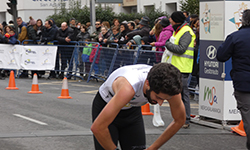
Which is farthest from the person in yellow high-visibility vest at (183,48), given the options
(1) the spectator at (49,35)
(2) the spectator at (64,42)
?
(1) the spectator at (49,35)

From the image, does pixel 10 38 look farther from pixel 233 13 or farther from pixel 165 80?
pixel 165 80

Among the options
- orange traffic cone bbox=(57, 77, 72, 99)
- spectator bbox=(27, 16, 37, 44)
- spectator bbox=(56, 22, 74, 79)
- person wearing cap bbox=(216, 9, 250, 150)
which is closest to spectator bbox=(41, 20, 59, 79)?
spectator bbox=(56, 22, 74, 79)

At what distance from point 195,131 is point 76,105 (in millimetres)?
3550

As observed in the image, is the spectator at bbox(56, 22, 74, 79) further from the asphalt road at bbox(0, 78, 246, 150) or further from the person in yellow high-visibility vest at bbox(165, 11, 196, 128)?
the person in yellow high-visibility vest at bbox(165, 11, 196, 128)

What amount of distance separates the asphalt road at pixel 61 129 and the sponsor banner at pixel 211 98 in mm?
292

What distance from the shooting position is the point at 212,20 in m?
7.81

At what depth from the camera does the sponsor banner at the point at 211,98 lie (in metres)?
7.77

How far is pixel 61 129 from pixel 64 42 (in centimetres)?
875

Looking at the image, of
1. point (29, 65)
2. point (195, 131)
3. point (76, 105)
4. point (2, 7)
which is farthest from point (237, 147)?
point (2, 7)

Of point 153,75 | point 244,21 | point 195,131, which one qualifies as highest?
point 244,21

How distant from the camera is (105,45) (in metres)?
14.9

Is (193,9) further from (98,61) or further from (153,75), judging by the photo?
(153,75)

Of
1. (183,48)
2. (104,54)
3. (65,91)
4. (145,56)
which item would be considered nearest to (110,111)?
(183,48)

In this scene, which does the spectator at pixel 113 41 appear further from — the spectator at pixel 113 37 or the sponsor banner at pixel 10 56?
the sponsor banner at pixel 10 56
